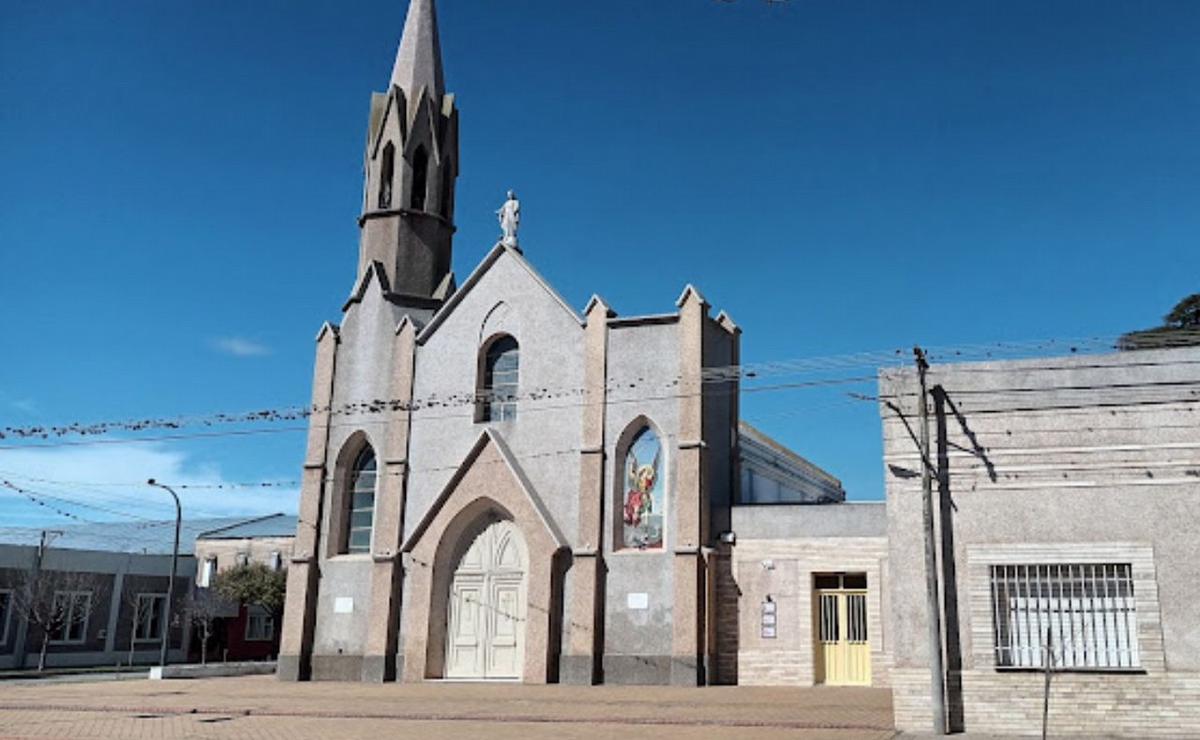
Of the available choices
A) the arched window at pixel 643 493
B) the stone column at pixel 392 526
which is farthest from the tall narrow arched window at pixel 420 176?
the arched window at pixel 643 493

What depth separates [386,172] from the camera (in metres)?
34.3

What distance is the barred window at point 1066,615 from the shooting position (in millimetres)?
14211

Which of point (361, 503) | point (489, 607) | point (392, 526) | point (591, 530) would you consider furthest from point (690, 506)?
point (361, 503)

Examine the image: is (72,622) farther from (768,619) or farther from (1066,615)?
(1066,615)

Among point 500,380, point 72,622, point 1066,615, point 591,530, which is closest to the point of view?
point 1066,615

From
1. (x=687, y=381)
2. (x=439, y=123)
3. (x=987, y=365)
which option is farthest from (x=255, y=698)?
(x=439, y=123)

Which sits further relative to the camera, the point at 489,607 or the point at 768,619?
the point at 489,607

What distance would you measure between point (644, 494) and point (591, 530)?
1.63 meters

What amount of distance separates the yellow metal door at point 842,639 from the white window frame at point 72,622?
29.9 m

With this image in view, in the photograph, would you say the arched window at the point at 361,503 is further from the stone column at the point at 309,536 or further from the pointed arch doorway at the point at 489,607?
the pointed arch doorway at the point at 489,607

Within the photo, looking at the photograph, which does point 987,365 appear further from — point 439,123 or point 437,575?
point 439,123

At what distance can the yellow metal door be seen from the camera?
24.2 meters

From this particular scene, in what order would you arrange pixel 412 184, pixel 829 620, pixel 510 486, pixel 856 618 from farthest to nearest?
pixel 412 184 → pixel 510 486 → pixel 829 620 → pixel 856 618

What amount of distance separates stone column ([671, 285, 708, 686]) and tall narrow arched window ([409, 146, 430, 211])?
1137cm
